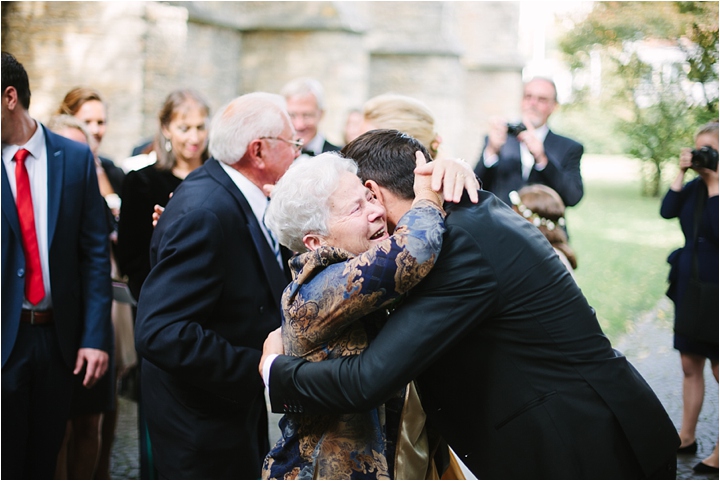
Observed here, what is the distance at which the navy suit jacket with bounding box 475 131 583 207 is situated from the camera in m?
6.37

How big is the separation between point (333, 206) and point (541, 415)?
2.88ft

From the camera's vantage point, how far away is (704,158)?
5.55 metres

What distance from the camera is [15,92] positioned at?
3717mm

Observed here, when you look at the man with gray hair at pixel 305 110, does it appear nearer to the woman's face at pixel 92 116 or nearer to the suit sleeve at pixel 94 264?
the woman's face at pixel 92 116

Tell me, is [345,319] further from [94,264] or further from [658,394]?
[658,394]

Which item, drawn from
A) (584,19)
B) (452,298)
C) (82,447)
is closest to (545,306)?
(452,298)

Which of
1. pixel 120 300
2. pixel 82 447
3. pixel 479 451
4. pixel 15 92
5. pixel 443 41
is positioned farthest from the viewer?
pixel 443 41

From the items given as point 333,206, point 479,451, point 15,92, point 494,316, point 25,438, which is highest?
point 15,92

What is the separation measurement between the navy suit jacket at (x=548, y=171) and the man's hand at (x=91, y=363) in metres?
3.53

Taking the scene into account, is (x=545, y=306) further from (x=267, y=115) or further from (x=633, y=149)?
(x=633, y=149)

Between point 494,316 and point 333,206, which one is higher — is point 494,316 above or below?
below

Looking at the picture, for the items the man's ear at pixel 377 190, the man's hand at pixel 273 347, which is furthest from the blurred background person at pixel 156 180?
the man's ear at pixel 377 190

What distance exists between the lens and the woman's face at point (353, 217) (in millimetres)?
2479

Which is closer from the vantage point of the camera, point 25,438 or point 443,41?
point 25,438
